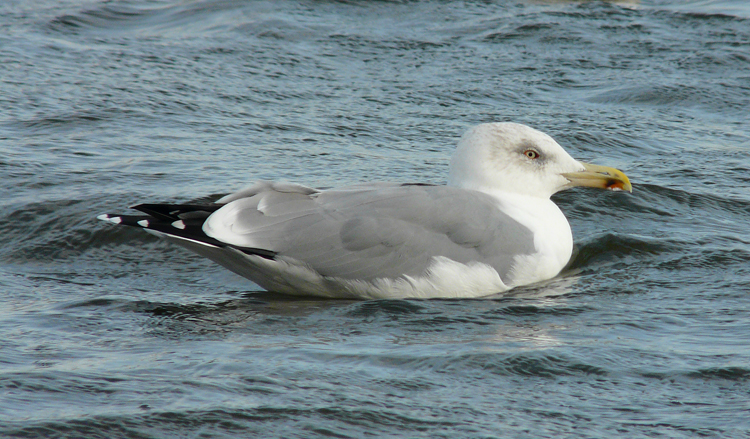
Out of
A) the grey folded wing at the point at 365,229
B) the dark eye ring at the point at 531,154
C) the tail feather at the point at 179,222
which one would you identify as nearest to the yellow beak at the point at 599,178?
the dark eye ring at the point at 531,154

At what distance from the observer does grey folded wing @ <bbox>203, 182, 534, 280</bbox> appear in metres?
5.30

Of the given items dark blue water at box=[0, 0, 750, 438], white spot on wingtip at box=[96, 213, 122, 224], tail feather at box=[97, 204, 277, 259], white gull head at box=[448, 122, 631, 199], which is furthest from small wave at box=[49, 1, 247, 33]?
tail feather at box=[97, 204, 277, 259]

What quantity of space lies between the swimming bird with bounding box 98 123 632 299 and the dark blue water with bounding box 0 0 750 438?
0.18 metres

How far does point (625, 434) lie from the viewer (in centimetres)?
372

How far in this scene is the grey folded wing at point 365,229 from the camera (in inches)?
209

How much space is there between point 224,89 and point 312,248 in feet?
15.5

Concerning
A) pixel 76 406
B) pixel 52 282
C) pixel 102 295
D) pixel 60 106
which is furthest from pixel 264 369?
pixel 60 106

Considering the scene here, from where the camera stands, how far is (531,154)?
6.06 m

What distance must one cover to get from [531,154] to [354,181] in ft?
5.33

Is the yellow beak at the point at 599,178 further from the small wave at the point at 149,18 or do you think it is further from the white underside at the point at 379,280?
the small wave at the point at 149,18

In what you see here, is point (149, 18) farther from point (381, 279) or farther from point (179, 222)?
point (381, 279)

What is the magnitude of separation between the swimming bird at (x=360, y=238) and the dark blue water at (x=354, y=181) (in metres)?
0.18

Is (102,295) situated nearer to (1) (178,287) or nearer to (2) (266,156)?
(1) (178,287)

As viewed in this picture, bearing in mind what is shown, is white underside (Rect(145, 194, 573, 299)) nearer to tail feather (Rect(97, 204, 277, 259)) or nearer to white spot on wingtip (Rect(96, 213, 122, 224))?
tail feather (Rect(97, 204, 277, 259))
